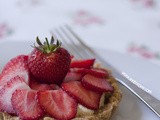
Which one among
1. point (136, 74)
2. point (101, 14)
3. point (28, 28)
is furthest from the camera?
point (101, 14)

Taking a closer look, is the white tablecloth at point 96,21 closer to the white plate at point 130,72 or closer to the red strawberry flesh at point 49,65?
the white plate at point 130,72

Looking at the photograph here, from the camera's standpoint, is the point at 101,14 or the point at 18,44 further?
the point at 101,14

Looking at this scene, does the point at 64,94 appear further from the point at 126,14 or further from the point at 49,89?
the point at 126,14

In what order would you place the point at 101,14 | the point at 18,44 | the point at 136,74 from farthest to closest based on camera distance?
the point at 101,14 → the point at 18,44 → the point at 136,74

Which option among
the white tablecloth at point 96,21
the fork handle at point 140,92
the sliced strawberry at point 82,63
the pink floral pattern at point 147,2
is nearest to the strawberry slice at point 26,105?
the sliced strawberry at point 82,63

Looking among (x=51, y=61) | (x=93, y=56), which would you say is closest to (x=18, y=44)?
(x=93, y=56)

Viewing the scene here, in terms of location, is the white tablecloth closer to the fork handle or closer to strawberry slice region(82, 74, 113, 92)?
the fork handle
